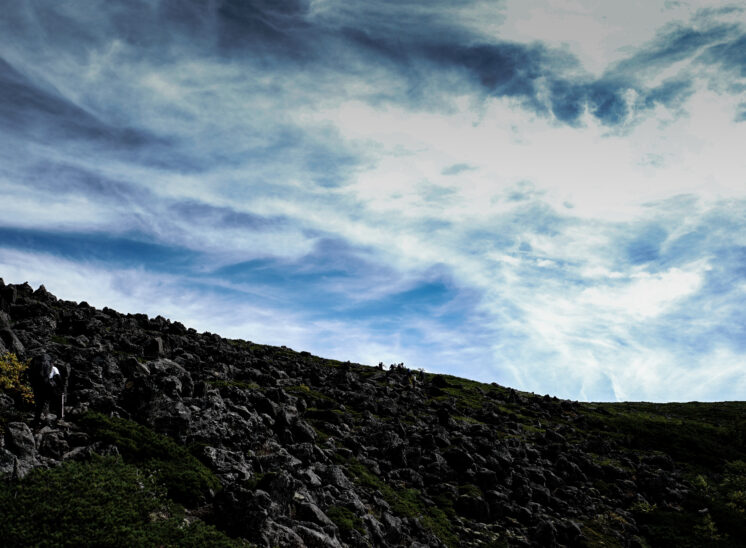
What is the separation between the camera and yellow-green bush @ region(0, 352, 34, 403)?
27.3 metres

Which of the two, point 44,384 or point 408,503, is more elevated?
point 44,384

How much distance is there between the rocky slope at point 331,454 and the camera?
2622 cm

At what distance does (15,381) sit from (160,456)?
1011cm

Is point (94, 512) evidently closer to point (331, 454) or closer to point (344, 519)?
point (344, 519)

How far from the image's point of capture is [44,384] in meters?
25.6

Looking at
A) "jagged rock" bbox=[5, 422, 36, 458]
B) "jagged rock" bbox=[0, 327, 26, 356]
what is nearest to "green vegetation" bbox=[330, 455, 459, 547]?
"jagged rock" bbox=[5, 422, 36, 458]

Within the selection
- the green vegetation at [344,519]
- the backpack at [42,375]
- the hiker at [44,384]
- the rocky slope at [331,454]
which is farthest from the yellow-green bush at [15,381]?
the green vegetation at [344,519]

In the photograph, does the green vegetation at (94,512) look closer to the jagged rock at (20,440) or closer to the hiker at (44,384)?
the jagged rock at (20,440)

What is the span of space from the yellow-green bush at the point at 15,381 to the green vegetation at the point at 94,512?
7125mm

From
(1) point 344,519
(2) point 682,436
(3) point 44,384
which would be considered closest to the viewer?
(3) point 44,384

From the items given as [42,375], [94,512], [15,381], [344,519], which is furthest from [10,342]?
[344,519]

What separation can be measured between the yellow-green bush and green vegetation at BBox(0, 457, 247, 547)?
7.13m

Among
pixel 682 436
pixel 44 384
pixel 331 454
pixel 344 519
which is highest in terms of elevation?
pixel 682 436

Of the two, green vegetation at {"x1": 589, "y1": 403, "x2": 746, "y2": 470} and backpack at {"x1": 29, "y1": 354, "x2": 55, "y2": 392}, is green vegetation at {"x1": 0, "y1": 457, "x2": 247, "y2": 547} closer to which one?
backpack at {"x1": 29, "y1": 354, "x2": 55, "y2": 392}
